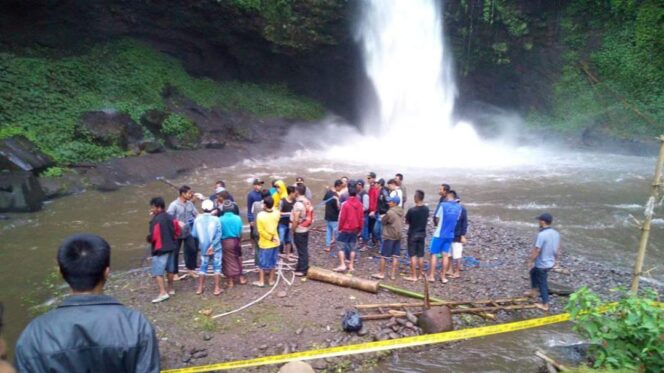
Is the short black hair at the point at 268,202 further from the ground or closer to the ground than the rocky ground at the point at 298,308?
further from the ground

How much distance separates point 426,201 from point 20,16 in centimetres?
2091

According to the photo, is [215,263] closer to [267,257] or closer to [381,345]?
[267,257]

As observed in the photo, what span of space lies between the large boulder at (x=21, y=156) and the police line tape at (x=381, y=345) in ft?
41.6

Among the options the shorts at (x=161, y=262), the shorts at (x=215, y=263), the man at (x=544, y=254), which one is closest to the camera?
the shorts at (x=161, y=262)

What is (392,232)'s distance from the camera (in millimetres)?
8289

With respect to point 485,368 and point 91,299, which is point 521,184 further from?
point 91,299

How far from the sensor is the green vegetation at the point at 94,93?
58.6 feet

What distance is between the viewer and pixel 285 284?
8.10 metres

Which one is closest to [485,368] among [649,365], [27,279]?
[649,365]

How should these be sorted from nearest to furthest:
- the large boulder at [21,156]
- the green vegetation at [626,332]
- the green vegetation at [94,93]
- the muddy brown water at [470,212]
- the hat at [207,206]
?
1. the green vegetation at [626,332]
2. the muddy brown water at [470,212]
3. the hat at [207,206]
4. the large boulder at [21,156]
5. the green vegetation at [94,93]

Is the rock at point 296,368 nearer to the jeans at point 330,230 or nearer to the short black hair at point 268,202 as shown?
the short black hair at point 268,202

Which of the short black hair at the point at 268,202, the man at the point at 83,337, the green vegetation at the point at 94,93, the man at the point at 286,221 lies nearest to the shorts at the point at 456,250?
the man at the point at 286,221

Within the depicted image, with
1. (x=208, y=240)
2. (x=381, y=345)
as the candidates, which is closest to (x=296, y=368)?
(x=381, y=345)

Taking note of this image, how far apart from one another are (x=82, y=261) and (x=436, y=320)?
17.6 feet
